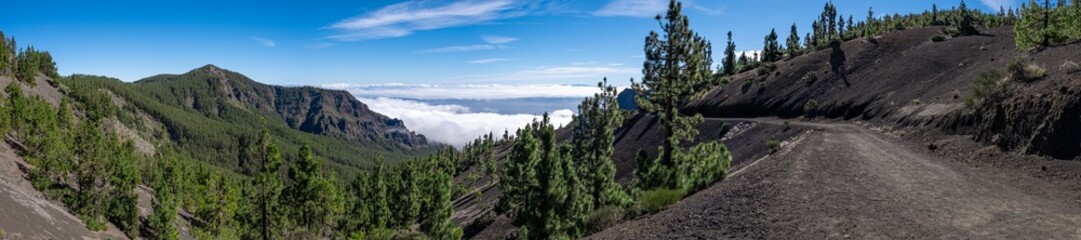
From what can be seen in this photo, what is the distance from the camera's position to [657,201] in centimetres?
1770

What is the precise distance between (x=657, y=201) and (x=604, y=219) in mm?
2534

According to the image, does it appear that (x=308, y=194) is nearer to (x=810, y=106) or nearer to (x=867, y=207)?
(x=867, y=207)

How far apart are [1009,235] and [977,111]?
2012cm

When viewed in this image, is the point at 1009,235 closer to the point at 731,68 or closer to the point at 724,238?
the point at 724,238

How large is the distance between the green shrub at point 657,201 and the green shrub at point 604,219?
3.00ft

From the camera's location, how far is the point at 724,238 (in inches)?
459

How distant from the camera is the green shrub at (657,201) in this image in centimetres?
1748

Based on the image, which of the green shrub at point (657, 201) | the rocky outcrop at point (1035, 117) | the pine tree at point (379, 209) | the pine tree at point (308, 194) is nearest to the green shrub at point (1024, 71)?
the rocky outcrop at point (1035, 117)

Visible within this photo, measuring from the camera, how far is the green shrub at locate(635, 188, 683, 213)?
17475mm

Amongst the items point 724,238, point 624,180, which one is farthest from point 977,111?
point 624,180

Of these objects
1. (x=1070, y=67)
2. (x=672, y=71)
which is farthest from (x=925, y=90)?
(x=672, y=71)

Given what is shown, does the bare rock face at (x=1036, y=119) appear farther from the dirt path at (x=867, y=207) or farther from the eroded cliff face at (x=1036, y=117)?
the dirt path at (x=867, y=207)

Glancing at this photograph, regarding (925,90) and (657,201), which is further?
(925,90)

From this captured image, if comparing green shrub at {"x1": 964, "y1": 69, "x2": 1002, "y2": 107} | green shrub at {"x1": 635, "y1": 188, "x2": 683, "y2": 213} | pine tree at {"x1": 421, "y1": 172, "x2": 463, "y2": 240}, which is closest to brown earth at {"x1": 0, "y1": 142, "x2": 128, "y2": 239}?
pine tree at {"x1": 421, "y1": 172, "x2": 463, "y2": 240}
